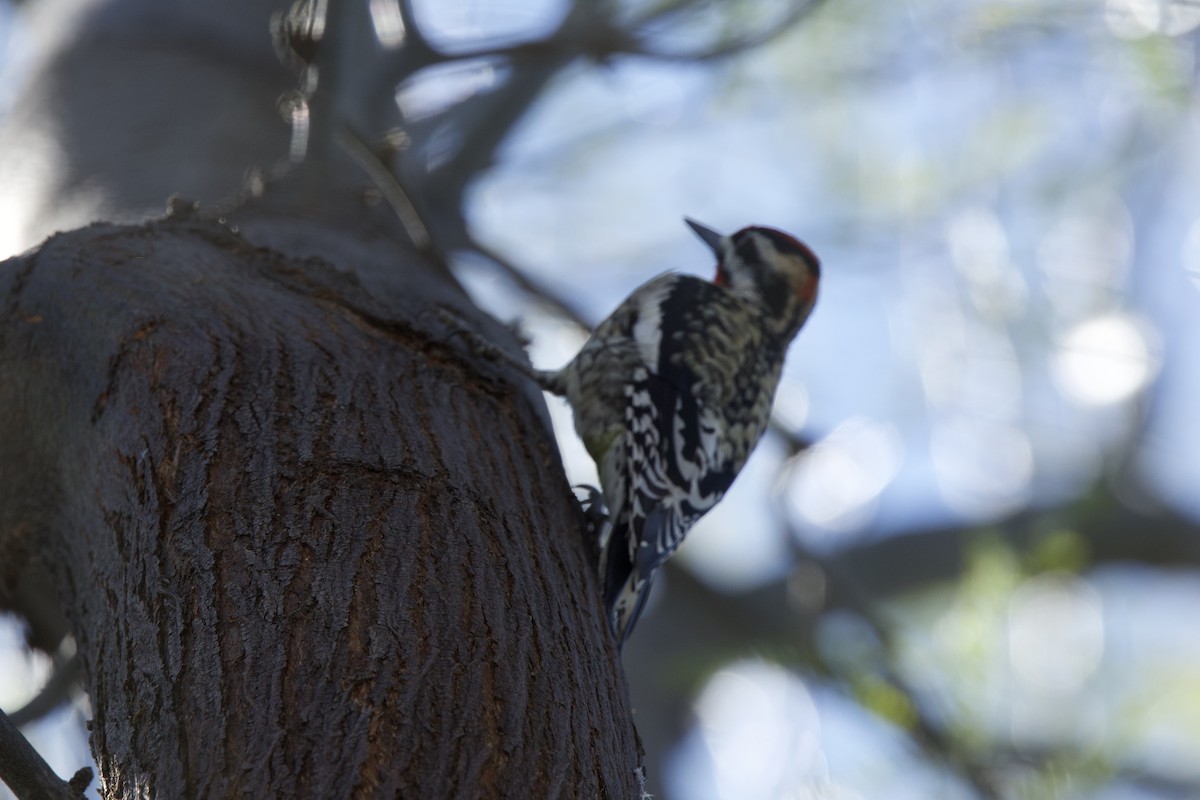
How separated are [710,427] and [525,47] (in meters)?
1.03

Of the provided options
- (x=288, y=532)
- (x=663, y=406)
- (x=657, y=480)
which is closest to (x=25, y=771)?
(x=288, y=532)

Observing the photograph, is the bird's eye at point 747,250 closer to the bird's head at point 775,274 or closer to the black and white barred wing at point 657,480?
the bird's head at point 775,274

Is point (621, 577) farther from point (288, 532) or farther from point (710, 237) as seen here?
point (710, 237)

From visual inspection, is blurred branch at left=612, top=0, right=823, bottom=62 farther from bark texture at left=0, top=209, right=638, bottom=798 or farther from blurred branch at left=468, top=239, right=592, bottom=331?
bark texture at left=0, top=209, right=638, bottom=798

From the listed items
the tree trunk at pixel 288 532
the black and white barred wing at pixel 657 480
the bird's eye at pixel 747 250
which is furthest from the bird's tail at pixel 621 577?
the bird's eye at pixel 747 250

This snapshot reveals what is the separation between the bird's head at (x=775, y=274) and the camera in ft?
11.9

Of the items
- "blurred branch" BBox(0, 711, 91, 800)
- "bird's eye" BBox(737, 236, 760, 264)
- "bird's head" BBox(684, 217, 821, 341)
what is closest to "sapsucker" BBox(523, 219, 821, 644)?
"bird's head" BBox(684, 217, 821, 341)

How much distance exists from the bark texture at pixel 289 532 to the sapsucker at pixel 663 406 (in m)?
0.42

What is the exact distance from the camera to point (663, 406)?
9.30 ft

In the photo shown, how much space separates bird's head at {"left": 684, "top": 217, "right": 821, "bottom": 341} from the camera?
364 cm

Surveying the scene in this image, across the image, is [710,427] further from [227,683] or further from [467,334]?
[227,683]

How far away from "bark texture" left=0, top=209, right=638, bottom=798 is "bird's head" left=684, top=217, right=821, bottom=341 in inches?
64.3

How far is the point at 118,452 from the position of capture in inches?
64.7

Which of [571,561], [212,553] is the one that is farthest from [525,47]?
[212,553]
